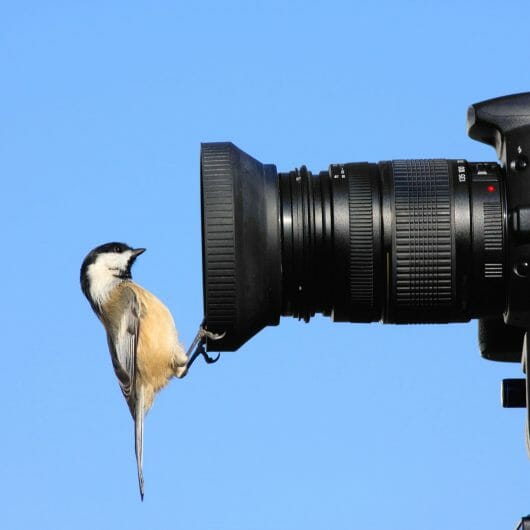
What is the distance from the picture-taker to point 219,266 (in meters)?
2.87

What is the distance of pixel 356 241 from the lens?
2941 mm


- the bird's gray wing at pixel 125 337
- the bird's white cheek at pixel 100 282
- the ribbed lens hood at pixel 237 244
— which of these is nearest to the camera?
the ribbed lens hood at pixel 237 244

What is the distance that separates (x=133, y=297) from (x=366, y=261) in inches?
60.4

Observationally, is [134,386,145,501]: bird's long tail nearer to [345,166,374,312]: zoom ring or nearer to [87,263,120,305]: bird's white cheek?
[87,263,120,305]: bird's white cheek

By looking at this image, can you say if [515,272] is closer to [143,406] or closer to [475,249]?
[475,249]

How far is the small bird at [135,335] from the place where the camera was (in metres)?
4.04

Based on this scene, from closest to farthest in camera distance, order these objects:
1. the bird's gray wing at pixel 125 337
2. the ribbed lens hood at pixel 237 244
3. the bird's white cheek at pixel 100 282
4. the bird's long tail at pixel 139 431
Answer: the ribbed lens hood at pixel 237 244 → the bird's long tail at pixel 139 431 → the bird's gray wing at pixel 125 337 → the bird's white cheek at pixel 100 282

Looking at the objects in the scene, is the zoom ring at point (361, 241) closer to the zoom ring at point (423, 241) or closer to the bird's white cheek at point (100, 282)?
the zoom ring at point (423, 241)

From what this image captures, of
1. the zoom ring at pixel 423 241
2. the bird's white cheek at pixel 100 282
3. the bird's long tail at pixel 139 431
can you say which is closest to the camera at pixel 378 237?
the zoom ring at pixel 423 241

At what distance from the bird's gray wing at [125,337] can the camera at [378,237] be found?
1.19 m

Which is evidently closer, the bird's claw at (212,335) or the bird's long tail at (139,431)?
the bird's claw at (212,335)

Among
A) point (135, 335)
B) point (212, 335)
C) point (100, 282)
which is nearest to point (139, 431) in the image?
point (135, 335)

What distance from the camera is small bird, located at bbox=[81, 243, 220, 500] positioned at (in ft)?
13.3

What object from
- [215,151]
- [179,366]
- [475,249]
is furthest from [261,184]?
[179,366]
